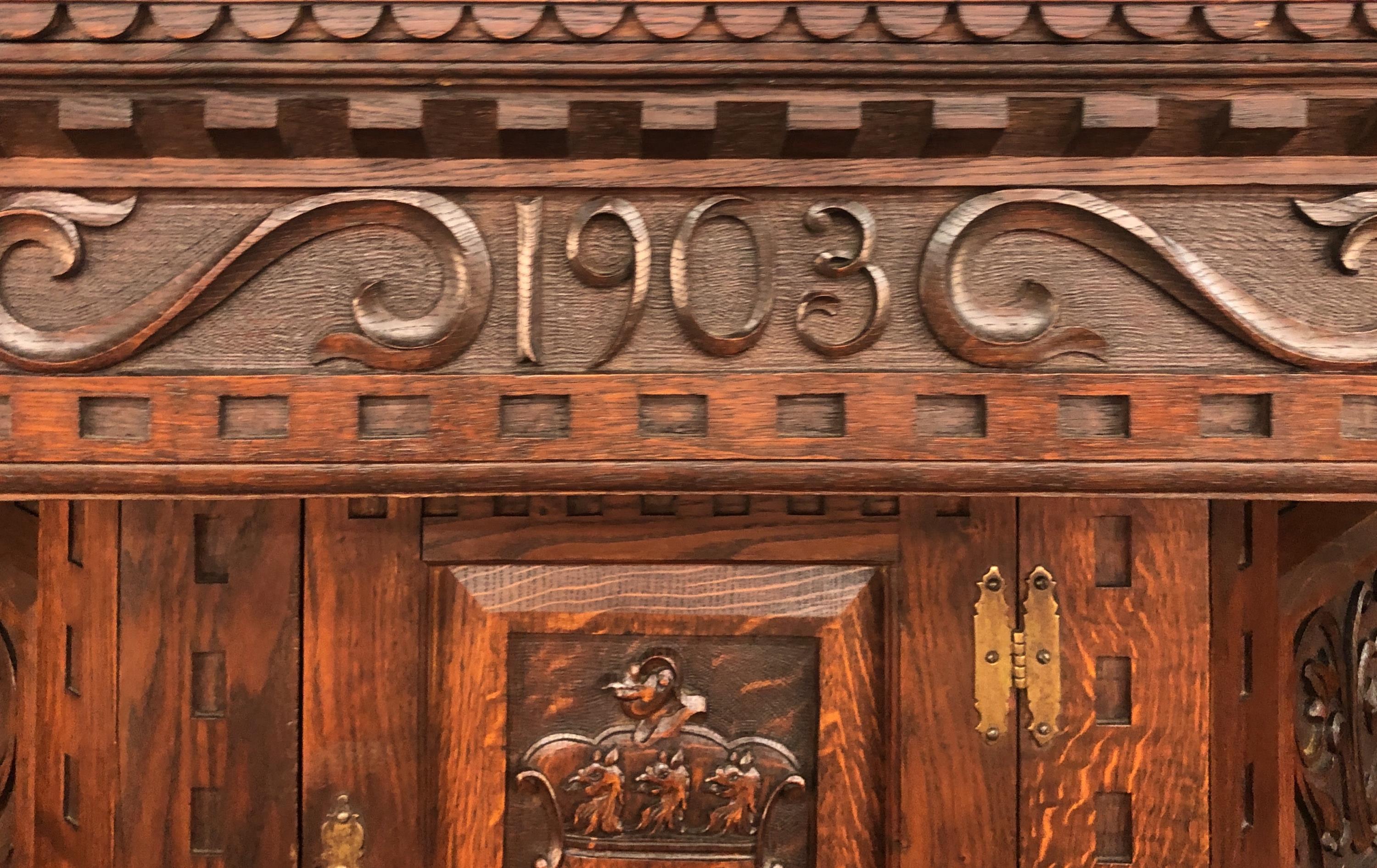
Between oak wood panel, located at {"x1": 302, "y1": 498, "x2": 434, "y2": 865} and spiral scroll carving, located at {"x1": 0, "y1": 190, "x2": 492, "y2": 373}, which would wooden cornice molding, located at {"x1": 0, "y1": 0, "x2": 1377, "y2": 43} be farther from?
oak wood panel, located at {"x1": 302, "y1": 498, "x2": 434, "y2": 865}

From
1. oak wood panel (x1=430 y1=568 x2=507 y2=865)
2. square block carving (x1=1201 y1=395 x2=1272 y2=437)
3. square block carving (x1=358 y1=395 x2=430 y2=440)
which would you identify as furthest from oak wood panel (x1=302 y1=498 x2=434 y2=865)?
square block carving (x1=1201 y1=395 x2=1272 y2=437)

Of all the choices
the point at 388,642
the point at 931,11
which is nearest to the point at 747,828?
the point at 388,642

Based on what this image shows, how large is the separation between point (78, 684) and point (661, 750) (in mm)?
433

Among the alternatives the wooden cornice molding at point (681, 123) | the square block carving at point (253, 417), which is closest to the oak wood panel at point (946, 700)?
the wooden cornice molding at point (681, 123)

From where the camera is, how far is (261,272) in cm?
51

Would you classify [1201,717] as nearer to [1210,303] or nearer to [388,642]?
[1210,303]

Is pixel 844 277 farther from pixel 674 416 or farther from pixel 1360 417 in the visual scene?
pixel 1360 417

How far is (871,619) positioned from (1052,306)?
0.83 ft

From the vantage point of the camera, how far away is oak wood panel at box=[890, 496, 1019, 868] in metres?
0.61

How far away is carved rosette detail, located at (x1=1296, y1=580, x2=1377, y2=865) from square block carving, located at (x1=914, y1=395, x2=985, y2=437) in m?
0.44

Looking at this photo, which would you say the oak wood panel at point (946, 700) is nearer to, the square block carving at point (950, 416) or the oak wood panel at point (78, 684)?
the square block carving at point (950, 416)

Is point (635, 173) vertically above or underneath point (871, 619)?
above

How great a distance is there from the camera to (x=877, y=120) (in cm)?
49

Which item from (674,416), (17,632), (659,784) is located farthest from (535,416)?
(17,632)
